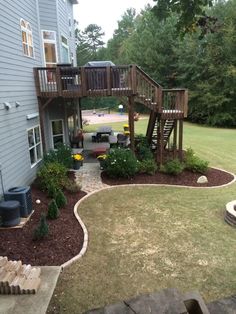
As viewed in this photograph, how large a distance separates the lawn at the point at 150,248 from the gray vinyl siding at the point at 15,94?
2435mm

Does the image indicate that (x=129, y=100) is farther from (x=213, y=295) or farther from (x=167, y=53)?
(x=167, y=53)

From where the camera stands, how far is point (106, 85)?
11.1 meters

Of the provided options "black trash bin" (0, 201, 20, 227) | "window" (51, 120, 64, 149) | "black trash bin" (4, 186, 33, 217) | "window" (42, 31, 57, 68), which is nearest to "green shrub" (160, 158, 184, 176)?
"window" (51, 120, 64, 149)

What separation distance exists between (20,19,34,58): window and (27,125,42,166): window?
2.75 m

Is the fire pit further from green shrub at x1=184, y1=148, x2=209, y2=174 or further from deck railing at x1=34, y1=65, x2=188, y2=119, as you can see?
deck railing at x1=34, y1=65, x2=188, y2=119

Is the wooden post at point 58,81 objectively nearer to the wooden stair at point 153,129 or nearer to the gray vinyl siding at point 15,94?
the gray vinyl siding at point 15,94

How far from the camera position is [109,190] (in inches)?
381

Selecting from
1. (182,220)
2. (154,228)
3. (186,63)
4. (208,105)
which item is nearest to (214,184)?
(182,220)

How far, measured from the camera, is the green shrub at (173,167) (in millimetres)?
10797

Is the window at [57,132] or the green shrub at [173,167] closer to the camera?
the green shrub at [173,167]

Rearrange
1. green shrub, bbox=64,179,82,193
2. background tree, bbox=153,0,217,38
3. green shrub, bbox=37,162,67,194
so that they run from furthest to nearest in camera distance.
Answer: green shrub, bbox=37,162,67,194
green shrub, bbox=64,179,82,193
background tree, bbox=153,0,217,38

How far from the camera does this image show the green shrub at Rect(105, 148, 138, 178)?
34.2ft

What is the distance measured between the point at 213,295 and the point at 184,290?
1.52 ft

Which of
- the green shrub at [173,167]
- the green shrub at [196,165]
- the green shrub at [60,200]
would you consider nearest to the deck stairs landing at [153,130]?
the green shrub at [196,165]
